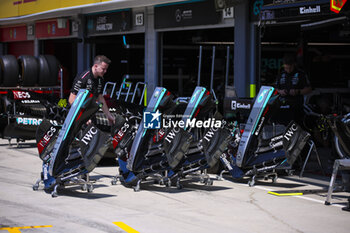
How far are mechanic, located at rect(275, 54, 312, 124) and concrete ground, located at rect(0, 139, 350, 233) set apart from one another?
1.53m

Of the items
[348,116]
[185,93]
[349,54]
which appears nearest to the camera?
[348,116]

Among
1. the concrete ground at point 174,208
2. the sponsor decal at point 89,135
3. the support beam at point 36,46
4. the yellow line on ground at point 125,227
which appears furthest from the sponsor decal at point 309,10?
the support beam at point 36,46

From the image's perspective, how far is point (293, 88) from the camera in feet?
39.9

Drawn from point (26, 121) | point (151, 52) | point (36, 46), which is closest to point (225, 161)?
point (26, 121)

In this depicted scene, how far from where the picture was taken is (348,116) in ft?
30.1

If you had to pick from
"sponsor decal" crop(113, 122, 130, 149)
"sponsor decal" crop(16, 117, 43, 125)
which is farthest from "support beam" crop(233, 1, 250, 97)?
"sponsor decal" crop(113, 122, 130, 149)

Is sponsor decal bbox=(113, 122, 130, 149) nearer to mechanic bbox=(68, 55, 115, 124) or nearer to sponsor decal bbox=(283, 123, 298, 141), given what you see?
mechanic bbox=(68, 55, 115, 124)

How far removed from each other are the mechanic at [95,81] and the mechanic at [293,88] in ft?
10.2

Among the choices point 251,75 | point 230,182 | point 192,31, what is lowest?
point 230,182

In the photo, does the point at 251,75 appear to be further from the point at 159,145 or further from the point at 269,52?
the point at 159,145

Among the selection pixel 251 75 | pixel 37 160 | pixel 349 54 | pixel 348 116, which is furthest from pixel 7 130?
pixel 349 54

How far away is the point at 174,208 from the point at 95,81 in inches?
126

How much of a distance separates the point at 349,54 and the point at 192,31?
17.1 ft

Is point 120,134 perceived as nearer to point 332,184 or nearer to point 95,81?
point 95,81
